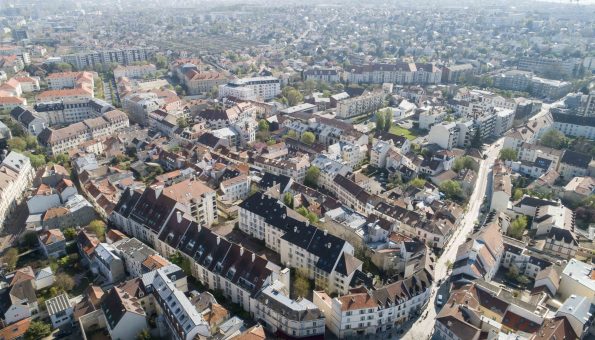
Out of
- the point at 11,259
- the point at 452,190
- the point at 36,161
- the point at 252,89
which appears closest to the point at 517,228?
the point at 452,190

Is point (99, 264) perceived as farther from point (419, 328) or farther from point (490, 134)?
point (490, 134)

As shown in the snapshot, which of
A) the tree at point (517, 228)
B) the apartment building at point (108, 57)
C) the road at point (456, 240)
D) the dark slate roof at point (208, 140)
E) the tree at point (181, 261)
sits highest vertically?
the apartment building at point (108, 57)

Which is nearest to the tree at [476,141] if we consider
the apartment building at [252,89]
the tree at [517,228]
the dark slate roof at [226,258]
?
the tree at [517,228]

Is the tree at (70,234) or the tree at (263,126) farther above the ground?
the tree at (263,126)

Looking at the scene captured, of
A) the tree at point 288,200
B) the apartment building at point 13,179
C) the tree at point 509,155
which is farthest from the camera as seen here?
the tree at point 509,155

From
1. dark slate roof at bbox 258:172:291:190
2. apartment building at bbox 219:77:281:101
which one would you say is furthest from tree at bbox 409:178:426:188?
apartment building at bbox 219:77:281:101

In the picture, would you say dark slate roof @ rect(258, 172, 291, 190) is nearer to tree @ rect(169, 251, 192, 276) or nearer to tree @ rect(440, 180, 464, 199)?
A: tree @ rect(169, 251, 192, 276)

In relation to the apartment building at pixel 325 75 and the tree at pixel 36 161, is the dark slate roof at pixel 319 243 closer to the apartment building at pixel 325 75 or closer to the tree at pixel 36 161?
the tree at pixel 36 161
